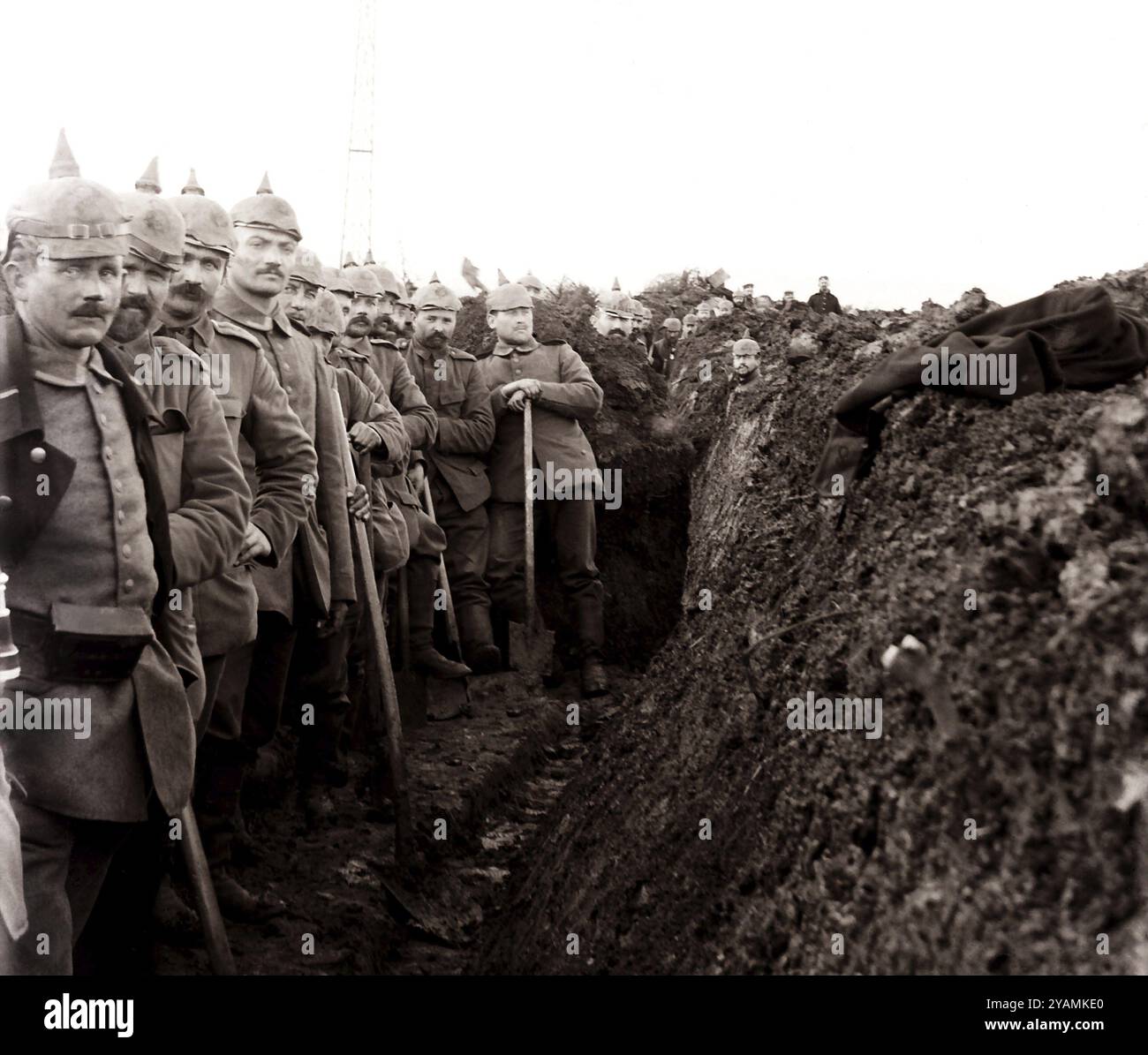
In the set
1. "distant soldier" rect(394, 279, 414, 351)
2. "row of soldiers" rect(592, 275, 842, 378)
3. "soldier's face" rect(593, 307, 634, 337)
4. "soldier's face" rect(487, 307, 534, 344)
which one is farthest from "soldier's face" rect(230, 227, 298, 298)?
"soldier's face" rect(593, 307, 634, 337)

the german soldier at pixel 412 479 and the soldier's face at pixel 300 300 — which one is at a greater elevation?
the soldier's face at pixel 300 300

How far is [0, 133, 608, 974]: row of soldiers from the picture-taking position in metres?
3.02

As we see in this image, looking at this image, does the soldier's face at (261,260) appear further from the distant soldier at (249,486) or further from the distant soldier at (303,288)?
the distant soldier at (303,288)

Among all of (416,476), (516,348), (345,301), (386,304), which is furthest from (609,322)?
(345,301)

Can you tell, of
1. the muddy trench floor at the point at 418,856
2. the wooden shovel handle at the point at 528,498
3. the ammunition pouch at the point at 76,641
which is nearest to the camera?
the ammunition pouch at the point at 76,641

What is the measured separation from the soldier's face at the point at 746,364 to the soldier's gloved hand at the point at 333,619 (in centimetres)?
465

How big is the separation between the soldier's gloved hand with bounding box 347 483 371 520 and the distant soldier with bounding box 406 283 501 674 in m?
2.85

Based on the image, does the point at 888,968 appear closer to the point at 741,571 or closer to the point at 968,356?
the point at 968,356

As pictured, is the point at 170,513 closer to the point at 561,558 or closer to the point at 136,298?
the point at 136,298

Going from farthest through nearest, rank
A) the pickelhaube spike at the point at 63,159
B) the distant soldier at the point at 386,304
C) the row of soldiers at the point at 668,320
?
the row of soldiers at the point at 668,320 → the distant soldier at the point at 386,304 → the pickelhaube spike at the point at 63,159

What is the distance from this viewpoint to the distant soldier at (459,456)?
9062mm

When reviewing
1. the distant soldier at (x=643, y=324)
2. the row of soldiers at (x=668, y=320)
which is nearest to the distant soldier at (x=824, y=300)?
the row of soldiers at (x=668, y=320)

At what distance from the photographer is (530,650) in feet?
34.6
